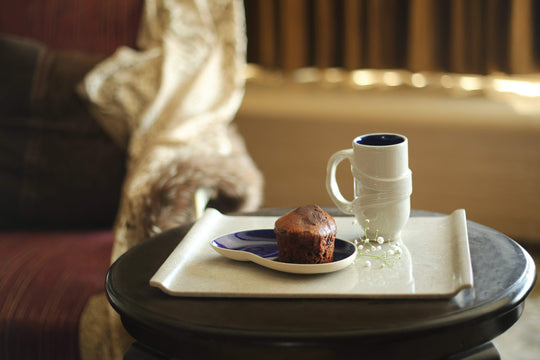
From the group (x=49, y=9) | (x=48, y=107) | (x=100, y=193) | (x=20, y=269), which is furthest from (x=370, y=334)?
(x=49, y=9)

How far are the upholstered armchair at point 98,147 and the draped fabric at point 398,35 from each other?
75cm

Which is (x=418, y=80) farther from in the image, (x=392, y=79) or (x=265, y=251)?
(x=265, y=251)

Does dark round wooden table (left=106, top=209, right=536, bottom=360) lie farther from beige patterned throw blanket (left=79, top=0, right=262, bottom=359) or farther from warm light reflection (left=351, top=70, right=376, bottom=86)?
warm light reflection (left=351, top=70, right=376, bottom=86)

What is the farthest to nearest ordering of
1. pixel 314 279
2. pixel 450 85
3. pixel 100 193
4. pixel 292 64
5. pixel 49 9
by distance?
pixel 292 64 < pixel 450 85 < pixel 49 9 < pixel 100 193 < pixel 314 279

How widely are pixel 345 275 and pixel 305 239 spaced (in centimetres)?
6

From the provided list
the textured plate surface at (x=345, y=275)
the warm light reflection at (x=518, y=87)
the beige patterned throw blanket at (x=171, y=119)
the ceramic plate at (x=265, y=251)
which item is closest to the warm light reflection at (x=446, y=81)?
the warm light reflection at (x=518, y=87)

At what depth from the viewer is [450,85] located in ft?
7.07

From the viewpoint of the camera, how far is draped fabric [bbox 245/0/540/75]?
2.00 metres

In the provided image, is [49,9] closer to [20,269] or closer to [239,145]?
[239,145]

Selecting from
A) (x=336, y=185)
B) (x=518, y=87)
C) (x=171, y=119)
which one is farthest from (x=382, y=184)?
(x=518, y=87)

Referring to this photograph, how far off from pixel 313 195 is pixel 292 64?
19.9 inches

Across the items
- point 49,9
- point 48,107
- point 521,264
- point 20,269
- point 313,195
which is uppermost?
point 49,9

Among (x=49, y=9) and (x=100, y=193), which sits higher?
(x=49, y=9)

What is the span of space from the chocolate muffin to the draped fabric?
59.4 inches
